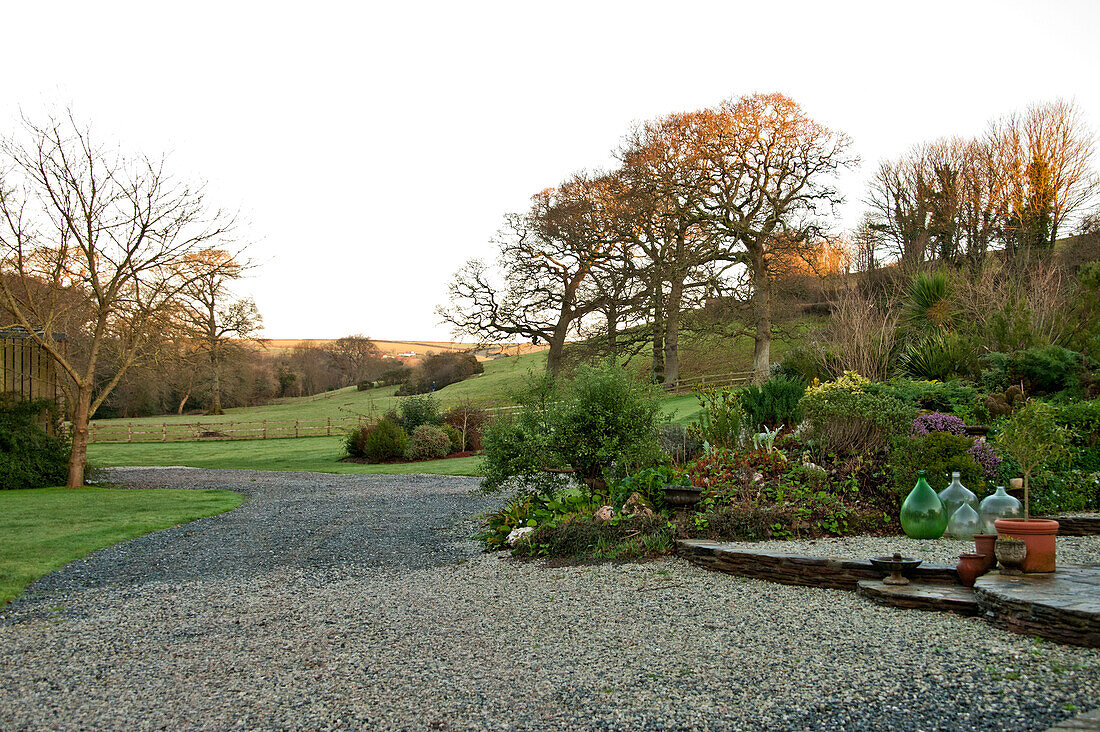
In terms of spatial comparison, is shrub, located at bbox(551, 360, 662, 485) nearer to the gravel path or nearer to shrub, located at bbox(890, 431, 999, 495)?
the gravel path

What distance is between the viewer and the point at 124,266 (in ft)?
47.2

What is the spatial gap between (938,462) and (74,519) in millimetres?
10861

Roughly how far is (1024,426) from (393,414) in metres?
18.2

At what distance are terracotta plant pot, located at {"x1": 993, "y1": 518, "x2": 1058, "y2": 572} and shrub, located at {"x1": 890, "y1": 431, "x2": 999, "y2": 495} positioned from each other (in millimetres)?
2579

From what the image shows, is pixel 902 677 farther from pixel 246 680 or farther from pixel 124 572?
pixel 124 572

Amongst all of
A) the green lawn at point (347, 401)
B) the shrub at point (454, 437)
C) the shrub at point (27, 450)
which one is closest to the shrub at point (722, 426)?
the shrub at point (454, 437)

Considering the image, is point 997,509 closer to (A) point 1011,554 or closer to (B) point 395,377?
(A) point 1011,554

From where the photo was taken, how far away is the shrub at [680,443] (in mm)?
9562

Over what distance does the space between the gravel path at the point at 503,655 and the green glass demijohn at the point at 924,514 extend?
1.81 m

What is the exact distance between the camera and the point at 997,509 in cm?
607

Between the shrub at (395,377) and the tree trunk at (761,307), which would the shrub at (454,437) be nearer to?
the tree trunk at (761,307)

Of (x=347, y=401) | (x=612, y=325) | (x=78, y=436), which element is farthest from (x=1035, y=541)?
(x=347, y=401)

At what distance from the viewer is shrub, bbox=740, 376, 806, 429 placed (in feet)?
33.3

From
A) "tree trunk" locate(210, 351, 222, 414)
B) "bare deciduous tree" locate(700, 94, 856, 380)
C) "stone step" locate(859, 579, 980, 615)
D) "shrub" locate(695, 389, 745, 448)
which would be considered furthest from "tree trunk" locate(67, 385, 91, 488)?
"tree trunk" locate(210, 351, 222, 414)
